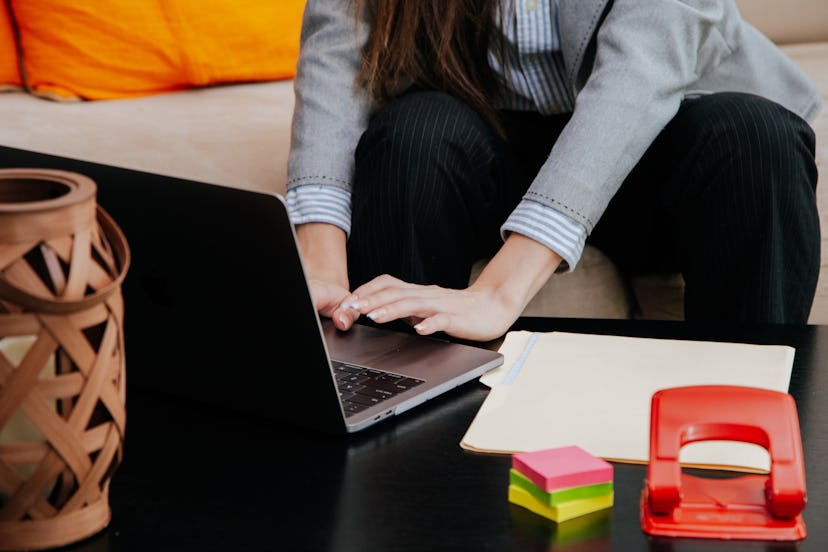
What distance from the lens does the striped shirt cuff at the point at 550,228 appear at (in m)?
1.04

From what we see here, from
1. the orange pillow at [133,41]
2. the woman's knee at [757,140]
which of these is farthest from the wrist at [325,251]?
the orange pillow at [133,41]

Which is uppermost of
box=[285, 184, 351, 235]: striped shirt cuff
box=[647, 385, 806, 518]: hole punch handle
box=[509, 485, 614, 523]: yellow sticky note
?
box=[647, 385, 806, 518]: hole punch handle

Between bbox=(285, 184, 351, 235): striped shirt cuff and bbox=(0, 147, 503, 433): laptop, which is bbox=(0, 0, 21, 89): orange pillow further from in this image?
bbox=(0, 147, 503, 433): laptop

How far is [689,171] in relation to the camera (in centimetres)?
115

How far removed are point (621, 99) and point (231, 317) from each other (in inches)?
21.7

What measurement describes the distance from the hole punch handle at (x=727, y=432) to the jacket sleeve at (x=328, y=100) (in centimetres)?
66

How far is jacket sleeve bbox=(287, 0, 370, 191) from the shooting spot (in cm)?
119

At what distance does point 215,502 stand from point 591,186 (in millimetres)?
567

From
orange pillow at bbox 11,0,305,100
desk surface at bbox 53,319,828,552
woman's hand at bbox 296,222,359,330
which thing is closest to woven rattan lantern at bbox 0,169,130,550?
desk surface at bbox 53,319,828,552

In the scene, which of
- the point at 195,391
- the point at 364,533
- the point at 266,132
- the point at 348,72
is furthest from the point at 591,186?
the point at 266,132

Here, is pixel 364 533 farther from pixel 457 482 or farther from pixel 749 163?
pixel 749 163

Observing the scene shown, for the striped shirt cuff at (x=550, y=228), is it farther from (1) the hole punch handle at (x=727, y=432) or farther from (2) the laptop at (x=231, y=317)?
(1) the hole punch handle at (x=727, y=432)

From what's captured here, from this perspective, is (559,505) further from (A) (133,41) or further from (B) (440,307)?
(A) (133,41)

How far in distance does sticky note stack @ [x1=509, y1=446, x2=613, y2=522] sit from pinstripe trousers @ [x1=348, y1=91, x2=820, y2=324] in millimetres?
563
